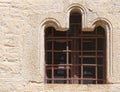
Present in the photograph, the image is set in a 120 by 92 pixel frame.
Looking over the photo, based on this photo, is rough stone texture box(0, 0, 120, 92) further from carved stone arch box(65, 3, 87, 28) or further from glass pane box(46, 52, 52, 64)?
glass pane box(46, 52, 52, 64)

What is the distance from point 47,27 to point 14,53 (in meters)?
0.45

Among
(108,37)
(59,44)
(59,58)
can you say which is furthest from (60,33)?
(108,37)

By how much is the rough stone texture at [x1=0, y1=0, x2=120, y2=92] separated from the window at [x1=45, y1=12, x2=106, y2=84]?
0.14 metres

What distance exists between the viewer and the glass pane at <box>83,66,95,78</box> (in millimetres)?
4148

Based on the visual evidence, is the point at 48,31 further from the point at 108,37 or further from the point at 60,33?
the point at 108,37

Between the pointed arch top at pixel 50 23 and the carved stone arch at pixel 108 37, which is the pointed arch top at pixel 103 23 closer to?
the carved stone arch at pixel 108 37

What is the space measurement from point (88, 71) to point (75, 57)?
0.66ft

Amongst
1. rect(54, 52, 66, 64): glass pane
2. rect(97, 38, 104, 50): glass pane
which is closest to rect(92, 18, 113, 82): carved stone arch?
rect(97, 38, 104, 50): glass pane

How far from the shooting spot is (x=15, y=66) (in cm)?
402

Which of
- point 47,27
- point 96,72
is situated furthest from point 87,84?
point 47,27

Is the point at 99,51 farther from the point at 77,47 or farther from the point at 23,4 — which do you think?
the point at 23,4

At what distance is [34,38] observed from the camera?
405cm

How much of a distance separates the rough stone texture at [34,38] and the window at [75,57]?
0.45 ft

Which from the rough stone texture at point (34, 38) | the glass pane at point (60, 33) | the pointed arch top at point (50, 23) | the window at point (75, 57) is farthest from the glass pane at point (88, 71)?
the pointed arch top at point (50, 23)
